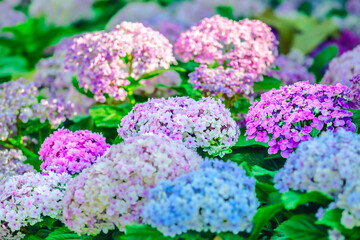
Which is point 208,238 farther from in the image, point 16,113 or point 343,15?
point 343,15

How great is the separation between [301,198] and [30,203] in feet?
4.52

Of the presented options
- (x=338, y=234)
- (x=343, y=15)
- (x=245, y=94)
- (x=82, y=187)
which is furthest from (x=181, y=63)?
(x=343, y=15)

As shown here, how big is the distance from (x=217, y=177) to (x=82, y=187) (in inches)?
26.2

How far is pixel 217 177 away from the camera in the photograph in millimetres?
2186

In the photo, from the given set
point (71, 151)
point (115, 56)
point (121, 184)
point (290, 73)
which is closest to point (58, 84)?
point (115, 56)

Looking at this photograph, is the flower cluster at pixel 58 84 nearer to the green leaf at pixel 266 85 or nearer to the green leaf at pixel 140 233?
the green leaf at pixel 266 85

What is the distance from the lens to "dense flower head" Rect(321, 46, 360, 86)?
3.81 meters

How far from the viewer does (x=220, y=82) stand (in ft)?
11.1

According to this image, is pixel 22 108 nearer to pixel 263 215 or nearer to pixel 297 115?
pixel 297 115

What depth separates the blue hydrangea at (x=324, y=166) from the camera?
6.93 ft

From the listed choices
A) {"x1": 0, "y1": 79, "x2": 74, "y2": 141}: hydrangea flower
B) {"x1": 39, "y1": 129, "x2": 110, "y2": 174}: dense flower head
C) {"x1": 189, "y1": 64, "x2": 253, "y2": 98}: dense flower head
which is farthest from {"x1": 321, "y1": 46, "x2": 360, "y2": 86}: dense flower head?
{"x1": 0, "y1": 79, "x2": 74, "y2": 141}: hydrangea flower

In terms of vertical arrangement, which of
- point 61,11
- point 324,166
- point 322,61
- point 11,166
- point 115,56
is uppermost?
point 61,11

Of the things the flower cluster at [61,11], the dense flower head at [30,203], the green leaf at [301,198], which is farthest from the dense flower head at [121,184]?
the flower cluster at [61,11]

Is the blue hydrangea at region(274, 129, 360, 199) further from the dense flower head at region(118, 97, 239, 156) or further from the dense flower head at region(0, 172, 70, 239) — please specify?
the dense flower head at region(0, 172, 70, 239)
